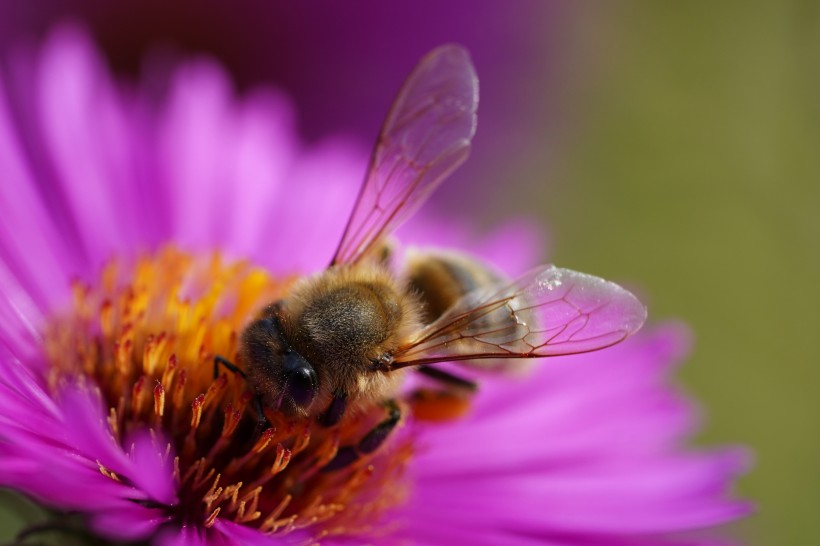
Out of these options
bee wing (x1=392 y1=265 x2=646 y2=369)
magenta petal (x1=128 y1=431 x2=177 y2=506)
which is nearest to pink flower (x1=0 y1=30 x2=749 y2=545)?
magenta petal (x1=128 y1=431 x2=177 y2=506)

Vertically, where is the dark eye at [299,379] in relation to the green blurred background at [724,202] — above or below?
below

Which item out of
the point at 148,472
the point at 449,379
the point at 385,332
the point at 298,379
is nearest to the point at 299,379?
the point at 298,379

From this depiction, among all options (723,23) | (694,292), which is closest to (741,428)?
(694,292)

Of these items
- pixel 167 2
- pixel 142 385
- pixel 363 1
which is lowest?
pixel 142 385

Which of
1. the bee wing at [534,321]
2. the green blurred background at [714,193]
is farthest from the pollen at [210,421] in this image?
the green blurred background at [714,193]

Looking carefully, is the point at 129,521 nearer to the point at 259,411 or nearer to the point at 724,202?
the point at 259,411

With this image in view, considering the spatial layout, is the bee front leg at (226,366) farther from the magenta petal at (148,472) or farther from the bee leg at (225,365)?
the magenta petal at (148,472)

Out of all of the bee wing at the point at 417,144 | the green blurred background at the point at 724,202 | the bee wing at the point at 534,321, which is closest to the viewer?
the bee wing at the point at 534,321

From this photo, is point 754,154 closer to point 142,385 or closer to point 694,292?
point 694,292
